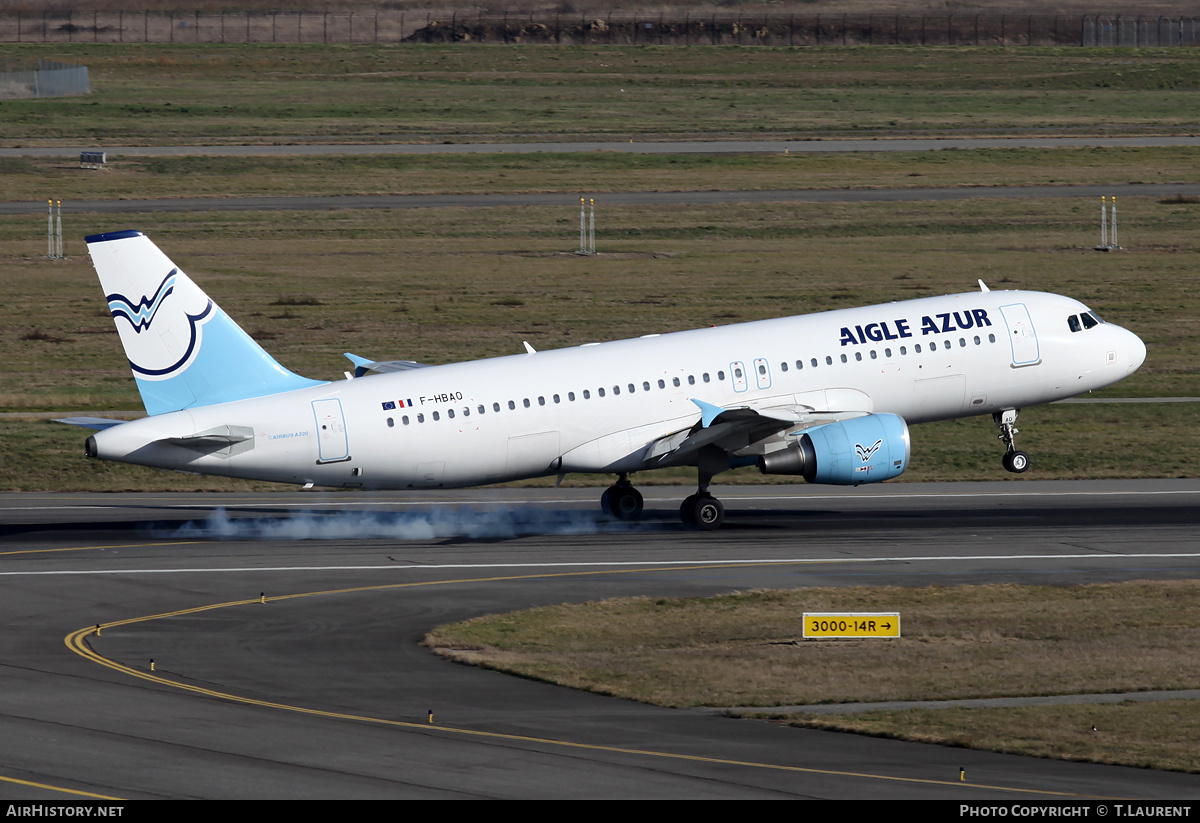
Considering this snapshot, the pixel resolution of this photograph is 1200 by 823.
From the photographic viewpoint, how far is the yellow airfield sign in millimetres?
28609

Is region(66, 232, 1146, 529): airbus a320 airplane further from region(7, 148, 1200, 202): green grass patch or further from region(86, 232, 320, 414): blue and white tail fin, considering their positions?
region(7, 148, 1200, 202): green grass patch

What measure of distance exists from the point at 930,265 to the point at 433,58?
101627 mm

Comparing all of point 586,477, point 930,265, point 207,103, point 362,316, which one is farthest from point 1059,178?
point 207,103

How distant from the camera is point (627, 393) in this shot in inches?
1596

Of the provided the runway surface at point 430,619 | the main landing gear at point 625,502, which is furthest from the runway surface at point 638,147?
the main landing gear at point 625,502

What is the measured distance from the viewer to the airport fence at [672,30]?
18575 centimetres

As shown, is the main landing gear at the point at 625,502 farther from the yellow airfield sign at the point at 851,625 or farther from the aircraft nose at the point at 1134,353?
the yellow airfield sign at the point at 851,625

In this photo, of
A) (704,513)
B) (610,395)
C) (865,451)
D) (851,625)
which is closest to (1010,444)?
(865,451)

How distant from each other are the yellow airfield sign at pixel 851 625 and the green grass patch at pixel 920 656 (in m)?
0.49

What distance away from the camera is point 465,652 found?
95.8 ft

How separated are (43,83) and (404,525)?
367 feet

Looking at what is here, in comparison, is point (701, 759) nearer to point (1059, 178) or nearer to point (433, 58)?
point (1059, 178)

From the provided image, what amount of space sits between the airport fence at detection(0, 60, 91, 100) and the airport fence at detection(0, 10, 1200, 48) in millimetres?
46997

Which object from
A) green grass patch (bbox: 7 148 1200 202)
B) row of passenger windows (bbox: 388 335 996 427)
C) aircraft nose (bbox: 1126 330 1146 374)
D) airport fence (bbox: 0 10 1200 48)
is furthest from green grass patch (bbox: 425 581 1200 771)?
airport fence (bbox: 0 10 1200 48)
